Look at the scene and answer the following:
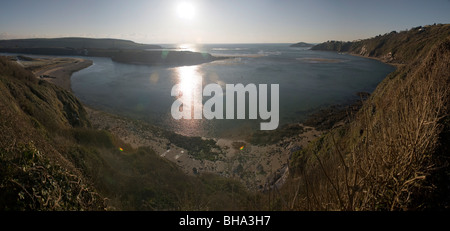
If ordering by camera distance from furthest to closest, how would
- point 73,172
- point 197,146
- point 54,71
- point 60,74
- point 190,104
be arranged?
point 54,71 → point 60,74 → point 190,104 → point 197,146 → point 73,172

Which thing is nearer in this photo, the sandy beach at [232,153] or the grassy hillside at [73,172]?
the grassy hillside at [73,172]

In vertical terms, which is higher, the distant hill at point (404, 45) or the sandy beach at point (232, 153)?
the distant hill at point (404, 45)

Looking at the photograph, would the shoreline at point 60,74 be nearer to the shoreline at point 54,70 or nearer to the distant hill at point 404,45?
the shoreline at point 54,70

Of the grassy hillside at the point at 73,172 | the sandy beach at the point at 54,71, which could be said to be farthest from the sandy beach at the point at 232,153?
the sandy beach at the point at 54,71

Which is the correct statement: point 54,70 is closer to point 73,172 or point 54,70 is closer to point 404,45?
point 73,172

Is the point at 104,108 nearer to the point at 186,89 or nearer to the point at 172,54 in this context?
the point at 186,89

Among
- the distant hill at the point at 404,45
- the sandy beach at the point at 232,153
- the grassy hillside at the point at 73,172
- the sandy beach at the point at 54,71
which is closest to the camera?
the grassy hillside at the point at 73,172

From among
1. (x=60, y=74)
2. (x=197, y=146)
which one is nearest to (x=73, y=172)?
(x=197, y=146)

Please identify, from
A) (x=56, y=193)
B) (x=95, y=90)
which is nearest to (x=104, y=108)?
(x=95, y=90)
